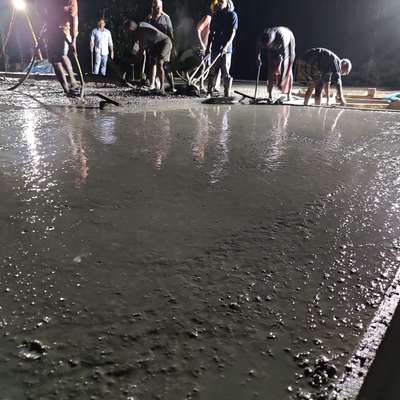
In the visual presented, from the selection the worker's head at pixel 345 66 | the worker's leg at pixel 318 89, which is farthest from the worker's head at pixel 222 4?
the worker's head at pixel 345 66

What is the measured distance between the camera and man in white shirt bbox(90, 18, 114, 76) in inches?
352

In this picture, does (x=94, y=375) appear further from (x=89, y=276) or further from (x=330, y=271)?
(x=330, y=271)

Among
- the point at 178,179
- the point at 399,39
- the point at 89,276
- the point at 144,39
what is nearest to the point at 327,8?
the point at 399,39

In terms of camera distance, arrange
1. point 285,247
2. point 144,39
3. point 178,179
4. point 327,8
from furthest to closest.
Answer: point 327,8, point 144,39, point 178,179, point 285,247

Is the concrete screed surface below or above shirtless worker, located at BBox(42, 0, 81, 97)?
below

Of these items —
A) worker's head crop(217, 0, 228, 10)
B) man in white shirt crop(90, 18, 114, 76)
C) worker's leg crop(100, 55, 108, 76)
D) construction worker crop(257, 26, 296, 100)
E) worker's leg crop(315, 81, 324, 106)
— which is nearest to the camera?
construction worker crop(257, 26, 296, 100)

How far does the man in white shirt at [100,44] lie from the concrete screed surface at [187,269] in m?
6.85

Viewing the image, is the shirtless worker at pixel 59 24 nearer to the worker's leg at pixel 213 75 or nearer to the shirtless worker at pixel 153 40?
the shirtless worker at pixel 153 40

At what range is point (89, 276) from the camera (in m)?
1.26

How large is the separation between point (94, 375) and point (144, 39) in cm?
664

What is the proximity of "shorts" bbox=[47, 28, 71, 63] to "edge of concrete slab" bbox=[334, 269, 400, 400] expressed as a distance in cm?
580

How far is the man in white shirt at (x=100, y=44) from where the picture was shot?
29.3ft

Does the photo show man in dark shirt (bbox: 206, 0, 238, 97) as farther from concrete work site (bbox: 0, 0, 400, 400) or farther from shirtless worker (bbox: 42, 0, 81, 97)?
concrete work site (bbox: 0, 0, 400, 400)

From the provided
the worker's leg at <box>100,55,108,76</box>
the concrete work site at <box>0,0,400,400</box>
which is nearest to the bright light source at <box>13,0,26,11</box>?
the worker's leg at <box>100,55,108,76</box>
